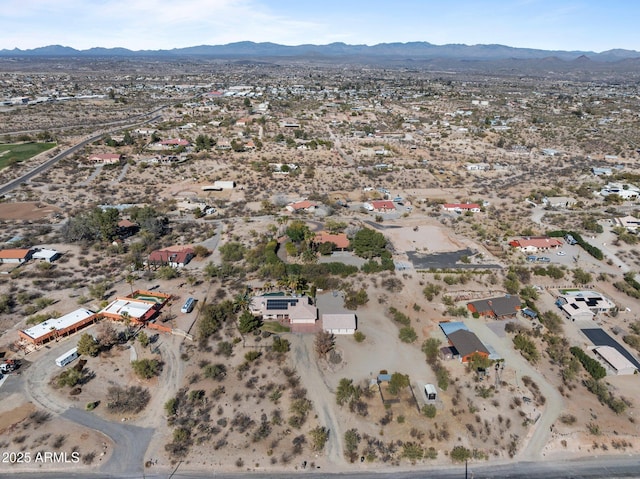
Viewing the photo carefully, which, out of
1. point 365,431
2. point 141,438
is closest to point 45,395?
point 141,438

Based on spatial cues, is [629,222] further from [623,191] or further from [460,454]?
[460,454]

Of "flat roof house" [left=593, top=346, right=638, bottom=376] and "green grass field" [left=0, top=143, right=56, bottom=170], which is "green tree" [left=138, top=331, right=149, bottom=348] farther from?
"green grass field" [left=0, top=143, right=56, bottom=170]

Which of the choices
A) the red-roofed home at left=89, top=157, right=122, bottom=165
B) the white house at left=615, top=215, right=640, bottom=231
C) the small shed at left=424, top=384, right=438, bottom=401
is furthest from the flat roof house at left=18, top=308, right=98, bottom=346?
the white house at left=615, top=215, right=640, bottom=231

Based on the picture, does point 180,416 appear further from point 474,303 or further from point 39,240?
point 39,240

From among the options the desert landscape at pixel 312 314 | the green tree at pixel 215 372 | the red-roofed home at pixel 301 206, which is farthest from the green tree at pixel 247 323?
the red-roofed home at pixel 301 206

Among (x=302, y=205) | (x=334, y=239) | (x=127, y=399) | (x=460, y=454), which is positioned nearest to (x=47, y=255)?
(x=127, y=399)
